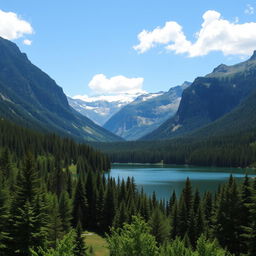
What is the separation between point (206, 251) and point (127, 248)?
5.82 meters

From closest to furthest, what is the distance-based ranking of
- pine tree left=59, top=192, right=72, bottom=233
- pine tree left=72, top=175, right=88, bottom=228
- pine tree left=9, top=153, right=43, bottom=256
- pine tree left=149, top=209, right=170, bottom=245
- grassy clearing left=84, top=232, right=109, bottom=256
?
pine tree left=9, top=153, right=43, bottom=256, grassy clearing left=84, top=232, right=109, bottom=256, pine tree left=149, top=209, right=170, bottom=245, pine tree left=59, top=192, right=72, bottom=233, pine tree left=72, top=175, right=88, bottom=228

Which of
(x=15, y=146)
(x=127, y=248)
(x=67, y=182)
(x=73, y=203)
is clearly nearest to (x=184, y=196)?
(x=73, y=203)

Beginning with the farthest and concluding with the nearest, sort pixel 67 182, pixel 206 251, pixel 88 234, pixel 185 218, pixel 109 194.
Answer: pixel 67 182 < pixel 109 194 < pixel 88 234 < pixel 185 218 < pixel 206 251

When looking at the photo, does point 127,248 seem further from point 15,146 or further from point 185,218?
point 15,146

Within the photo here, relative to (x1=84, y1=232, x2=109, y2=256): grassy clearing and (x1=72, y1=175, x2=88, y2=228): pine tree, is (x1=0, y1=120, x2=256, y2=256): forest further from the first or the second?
(x1=84, y1=232, x2=109, y2=256): grassy clearing

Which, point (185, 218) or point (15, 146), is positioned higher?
point (15, 146)

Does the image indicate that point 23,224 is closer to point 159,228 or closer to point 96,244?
point 159,228

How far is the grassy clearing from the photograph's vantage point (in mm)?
62794

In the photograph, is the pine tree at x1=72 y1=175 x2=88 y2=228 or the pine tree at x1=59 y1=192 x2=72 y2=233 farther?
the pine tree at x1=72 y1=175 x2=88 y2=228

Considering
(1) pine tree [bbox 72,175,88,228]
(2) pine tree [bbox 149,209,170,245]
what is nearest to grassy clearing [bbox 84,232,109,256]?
(2) pine tree [bbox 149,209,170,245]

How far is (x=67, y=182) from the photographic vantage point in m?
111

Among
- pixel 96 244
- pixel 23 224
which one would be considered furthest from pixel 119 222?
pixel 23 224

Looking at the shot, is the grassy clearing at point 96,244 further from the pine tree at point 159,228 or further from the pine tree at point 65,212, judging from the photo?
the pine tree at point 159,228

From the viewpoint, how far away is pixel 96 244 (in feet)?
228
